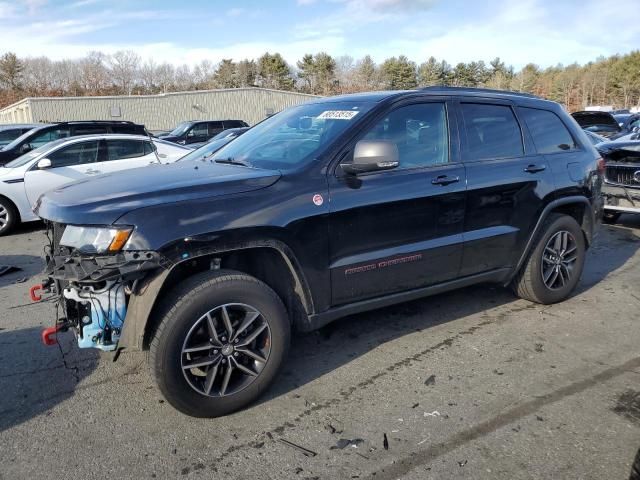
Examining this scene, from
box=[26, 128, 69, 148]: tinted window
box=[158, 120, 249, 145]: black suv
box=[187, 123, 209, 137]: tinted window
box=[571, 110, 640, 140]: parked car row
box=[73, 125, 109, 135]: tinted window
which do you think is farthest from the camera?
box=[187, 123, 209, 137]: tinted window

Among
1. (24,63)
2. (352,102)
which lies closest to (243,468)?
(352,102)

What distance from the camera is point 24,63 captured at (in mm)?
66688

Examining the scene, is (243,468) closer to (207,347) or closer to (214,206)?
(207,347)

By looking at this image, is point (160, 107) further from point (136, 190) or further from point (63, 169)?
point (136, 190)

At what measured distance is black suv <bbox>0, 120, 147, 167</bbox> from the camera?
10258 millimetres

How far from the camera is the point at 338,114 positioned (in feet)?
12.0

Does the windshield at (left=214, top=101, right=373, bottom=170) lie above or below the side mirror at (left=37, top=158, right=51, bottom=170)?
above

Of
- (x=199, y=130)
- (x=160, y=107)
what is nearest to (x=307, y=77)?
(x=160, y=107)

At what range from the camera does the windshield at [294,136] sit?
3.37 meters

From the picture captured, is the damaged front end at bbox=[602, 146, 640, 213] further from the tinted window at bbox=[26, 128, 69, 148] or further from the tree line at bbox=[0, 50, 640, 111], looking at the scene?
the tree line at bbox=[0, 50, 640, 111]

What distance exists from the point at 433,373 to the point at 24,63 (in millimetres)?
78534

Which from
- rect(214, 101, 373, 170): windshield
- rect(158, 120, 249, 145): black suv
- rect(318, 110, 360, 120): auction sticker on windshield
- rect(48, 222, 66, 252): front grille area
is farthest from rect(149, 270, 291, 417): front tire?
rect(158, 120, 249, 145): black suv

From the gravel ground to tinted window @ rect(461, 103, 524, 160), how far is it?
1431 millimetres

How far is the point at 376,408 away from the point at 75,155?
774 cm
